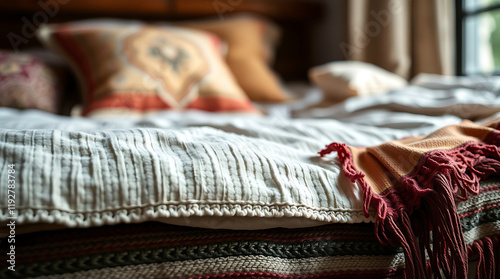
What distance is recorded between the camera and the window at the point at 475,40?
178cm

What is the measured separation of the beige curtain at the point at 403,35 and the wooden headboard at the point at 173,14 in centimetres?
36

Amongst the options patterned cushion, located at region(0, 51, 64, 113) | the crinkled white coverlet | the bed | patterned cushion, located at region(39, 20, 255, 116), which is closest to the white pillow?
patterned cushion, located at region(39, 20, 255, 116)

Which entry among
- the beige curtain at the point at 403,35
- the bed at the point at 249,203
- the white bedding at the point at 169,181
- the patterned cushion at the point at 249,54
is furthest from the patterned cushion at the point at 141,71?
the beige curtain at the point at 403,35

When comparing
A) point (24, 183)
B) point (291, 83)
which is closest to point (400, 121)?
point (24, 183)

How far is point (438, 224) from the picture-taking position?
527 millimetres

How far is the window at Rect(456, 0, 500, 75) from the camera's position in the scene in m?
1.78

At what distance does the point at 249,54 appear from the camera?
1.82 m

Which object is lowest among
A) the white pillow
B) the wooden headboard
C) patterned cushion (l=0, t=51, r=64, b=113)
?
the white pillow

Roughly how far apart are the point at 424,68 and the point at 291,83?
2.31 feet

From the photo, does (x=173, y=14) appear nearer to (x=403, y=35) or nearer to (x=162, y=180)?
(x=403, y=35)

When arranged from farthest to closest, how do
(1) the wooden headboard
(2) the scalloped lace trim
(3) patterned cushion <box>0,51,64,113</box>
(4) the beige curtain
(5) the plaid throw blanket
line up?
(1) the wooden headboard, (4) the beige curtain, (3) patterned cushion <box>0,51,64,113</box>, (5) the plaid throw blanket, (2) the scalloped lace trim

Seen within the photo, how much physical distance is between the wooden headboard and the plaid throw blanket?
1.60 m

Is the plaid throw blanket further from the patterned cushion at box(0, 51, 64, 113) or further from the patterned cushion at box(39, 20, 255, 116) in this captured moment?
the patterned cushion at box(0, 51, 64, 113)

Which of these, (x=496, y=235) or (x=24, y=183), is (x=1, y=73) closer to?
(x=24, y=183)
